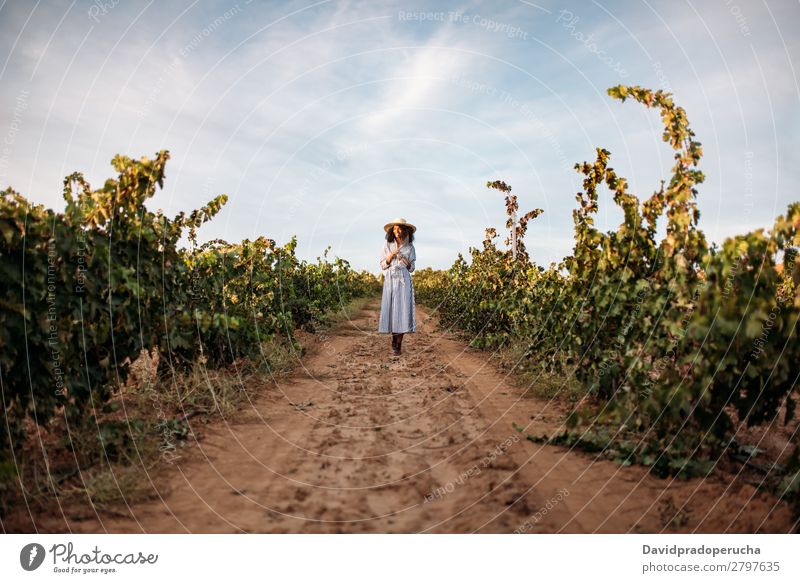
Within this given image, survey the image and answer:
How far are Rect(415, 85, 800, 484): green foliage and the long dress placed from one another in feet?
11.8

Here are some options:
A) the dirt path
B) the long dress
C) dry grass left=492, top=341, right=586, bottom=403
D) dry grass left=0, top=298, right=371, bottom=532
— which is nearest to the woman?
the long dress

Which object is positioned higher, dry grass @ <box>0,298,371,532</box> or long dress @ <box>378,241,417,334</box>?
long dress @ <box>378,241,417,334</box>

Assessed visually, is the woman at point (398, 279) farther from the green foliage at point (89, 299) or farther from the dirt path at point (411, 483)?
the green foliage at point (89, 299)

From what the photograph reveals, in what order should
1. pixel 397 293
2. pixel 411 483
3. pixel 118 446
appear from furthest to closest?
pixel 397 293 < pixel 118 446 < pixel 411 483

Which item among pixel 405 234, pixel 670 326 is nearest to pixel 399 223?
pixel 405 234

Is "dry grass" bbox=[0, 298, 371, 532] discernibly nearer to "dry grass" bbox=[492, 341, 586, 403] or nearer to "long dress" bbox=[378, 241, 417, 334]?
"dry grass" bbox=[492, 341, 586, 403]

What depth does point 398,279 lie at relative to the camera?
10.2 m

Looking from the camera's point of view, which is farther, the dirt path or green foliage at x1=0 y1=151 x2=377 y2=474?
green foliage at x1=0 y1=151 x2=377 y2=474

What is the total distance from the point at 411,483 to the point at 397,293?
651 cm

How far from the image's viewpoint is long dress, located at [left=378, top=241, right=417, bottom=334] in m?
10.0

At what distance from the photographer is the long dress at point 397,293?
10047 mm

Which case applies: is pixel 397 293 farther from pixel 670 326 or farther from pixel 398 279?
pixel 670 326

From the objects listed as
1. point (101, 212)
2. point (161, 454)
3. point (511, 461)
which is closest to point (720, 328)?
point (511, 461)

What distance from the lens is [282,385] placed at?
7191 mm
